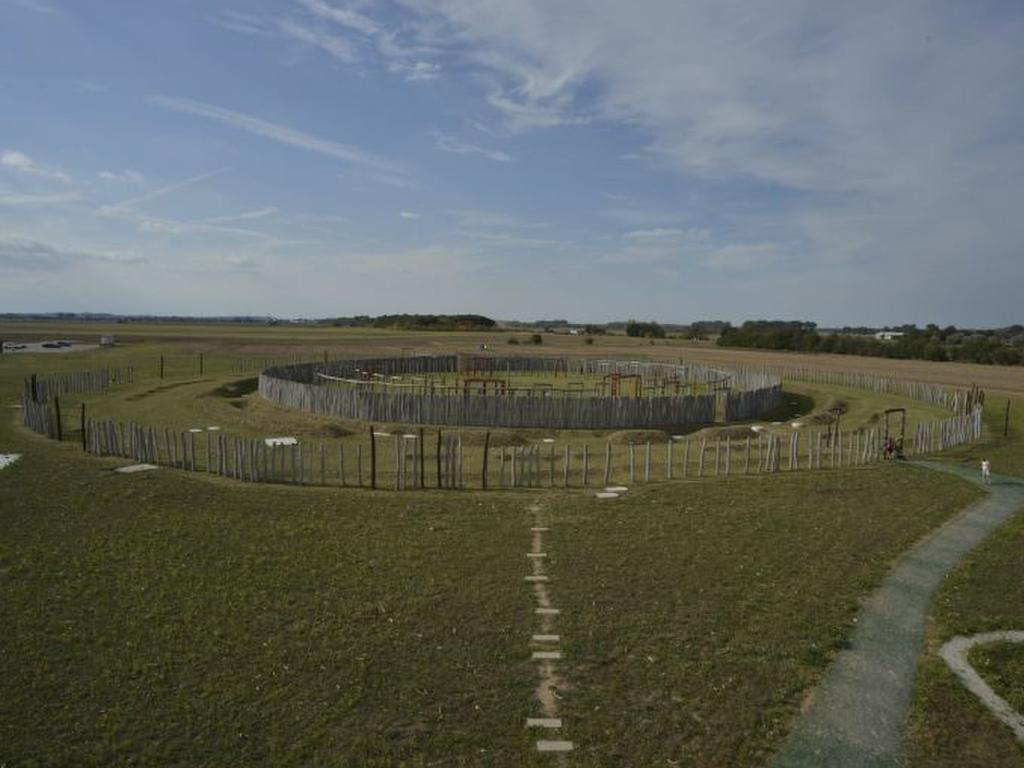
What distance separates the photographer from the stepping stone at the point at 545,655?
1018 centimetres

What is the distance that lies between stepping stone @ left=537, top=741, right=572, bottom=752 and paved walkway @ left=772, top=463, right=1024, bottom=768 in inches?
88.2

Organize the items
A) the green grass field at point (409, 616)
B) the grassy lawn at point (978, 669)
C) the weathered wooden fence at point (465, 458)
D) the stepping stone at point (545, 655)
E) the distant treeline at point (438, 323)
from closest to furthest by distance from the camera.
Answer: the grassy lawn at point (978, 669)
the green grass field at point (409, 616)
the stepping stone at point (545, 655)
the weathered wooden fence at point (465, 458)
the distant treeline at point (438, 323)

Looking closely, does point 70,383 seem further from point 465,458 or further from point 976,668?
point 976,668

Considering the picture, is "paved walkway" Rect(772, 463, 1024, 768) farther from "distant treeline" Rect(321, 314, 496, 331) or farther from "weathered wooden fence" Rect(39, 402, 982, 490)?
"distant treeline" Rect(321, 314, 496, 331)

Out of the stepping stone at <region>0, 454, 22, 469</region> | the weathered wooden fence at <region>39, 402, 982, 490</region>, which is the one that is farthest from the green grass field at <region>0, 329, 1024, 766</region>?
the stepping stone at <region>0, 454, 22, 469</region>

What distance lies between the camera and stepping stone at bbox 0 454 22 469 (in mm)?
21844

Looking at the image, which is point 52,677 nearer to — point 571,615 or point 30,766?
point 30,766

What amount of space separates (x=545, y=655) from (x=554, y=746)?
7.23ft

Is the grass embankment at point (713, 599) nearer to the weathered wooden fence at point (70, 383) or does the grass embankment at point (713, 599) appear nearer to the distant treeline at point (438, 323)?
the weathered wooden fence at point (70, 383)

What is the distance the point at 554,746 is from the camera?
8.08m

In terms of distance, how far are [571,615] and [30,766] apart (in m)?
7.27

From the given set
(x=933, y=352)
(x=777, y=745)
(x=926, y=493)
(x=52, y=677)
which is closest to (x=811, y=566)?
(x=777, y=745)

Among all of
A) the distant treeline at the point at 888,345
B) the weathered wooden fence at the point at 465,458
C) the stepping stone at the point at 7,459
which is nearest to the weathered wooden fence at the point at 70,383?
the weathered wooden fence at the point at 465,458

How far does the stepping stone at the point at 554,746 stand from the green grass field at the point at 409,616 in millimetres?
175
